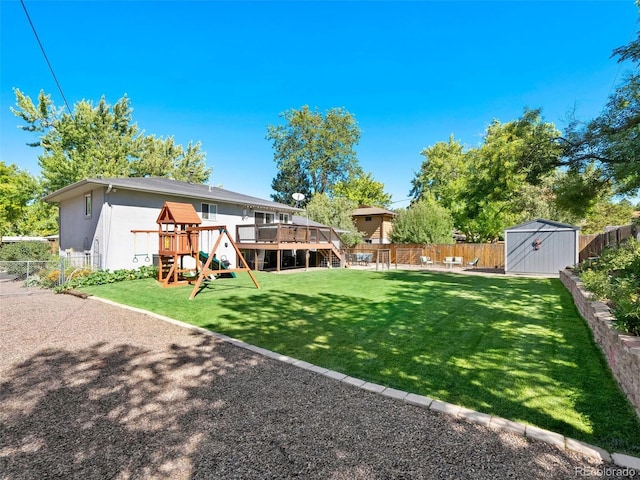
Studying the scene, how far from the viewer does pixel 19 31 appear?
9992 millimetres

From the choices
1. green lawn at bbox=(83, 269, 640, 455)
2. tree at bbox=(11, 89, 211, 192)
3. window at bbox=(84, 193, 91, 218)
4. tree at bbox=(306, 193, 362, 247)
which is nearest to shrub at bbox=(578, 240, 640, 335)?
green lawn at bbox=(83, 269, 640, 455)

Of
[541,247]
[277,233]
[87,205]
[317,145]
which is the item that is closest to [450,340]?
[277,233]

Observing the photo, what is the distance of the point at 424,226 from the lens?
2648cm

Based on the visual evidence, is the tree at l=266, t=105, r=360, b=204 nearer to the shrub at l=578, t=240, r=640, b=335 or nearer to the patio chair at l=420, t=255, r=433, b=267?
the patio chair at l=420, t=255, r=433, b=267

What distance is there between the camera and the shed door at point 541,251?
15742mm

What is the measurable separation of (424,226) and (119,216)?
21.3 meters

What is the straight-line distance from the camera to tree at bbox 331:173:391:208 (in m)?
43.0

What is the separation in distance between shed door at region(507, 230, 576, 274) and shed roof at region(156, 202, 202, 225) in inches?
611

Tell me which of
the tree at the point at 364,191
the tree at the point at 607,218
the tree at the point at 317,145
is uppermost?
the tree at the point at 317,145

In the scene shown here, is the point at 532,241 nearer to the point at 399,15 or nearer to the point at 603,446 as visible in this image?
the point at 399,15

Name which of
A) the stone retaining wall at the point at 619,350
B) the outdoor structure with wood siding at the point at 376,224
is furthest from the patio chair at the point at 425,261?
the stone retaining wall at the point at 619,350

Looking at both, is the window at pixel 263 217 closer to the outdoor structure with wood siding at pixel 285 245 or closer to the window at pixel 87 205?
the outdoor structure with wood siding at pixel 285 245

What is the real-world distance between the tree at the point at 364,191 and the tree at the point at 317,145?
4.60ft

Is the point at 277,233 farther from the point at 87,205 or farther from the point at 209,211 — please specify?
the point at 87,205
